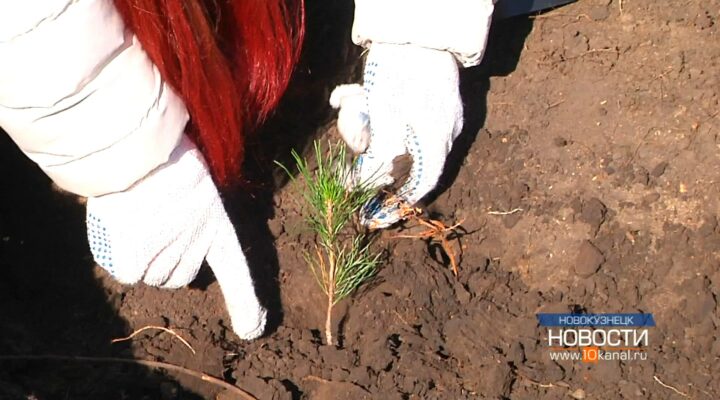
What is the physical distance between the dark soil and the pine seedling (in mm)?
64

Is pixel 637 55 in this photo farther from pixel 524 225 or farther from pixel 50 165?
pixel 50 165

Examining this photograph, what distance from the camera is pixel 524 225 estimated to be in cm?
209

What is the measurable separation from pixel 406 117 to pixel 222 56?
0.41m

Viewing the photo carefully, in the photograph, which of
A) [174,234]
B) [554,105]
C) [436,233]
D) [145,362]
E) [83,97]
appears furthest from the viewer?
[554,105]

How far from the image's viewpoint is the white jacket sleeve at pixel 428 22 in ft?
6.17

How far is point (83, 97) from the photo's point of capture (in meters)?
1.60

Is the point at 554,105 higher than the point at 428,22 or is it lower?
lower

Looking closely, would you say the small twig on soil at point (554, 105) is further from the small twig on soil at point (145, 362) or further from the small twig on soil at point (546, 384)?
the small twig on soil at point (145, 362)

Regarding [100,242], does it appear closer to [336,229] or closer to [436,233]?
[336,229]

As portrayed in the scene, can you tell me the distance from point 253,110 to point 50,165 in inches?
18.8

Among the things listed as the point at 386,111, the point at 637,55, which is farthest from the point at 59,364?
the point at 637,55

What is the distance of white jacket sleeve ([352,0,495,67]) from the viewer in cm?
188

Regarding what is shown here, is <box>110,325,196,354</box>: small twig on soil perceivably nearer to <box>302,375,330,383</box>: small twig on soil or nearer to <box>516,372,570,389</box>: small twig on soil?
<box>302,375,330,383</box>: small twig on soil

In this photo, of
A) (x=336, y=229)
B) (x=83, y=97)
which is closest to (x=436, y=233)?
(x=336, y=229)
